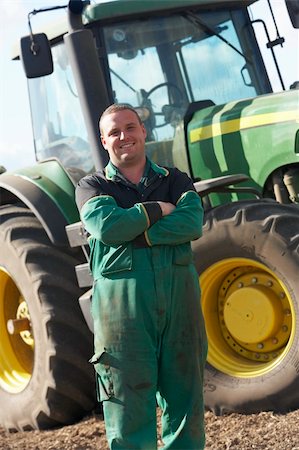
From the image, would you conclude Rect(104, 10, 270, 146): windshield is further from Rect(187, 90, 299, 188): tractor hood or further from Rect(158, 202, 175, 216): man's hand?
Rect(158, 202, 175, 216): man's hand

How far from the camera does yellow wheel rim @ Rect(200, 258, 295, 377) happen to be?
5.07 meters

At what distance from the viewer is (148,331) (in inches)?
147

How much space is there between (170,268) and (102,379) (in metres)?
0.54

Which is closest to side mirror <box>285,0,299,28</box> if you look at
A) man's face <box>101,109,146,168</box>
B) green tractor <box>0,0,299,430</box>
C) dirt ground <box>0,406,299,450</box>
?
green tractor <box>0,0,299,430</box>

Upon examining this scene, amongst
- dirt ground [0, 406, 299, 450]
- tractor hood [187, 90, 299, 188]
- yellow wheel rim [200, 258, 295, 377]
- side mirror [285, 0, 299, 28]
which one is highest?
side mirror [285, 0, 299, 28]

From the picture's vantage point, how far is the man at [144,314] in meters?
3.72

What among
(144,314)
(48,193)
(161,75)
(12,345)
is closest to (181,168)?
(161,75)

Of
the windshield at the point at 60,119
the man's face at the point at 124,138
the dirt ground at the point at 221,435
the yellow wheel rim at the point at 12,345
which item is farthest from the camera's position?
the yellow wheel rim at the point at 12,345

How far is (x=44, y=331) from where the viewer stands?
5.80m

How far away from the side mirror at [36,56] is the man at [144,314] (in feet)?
5.49

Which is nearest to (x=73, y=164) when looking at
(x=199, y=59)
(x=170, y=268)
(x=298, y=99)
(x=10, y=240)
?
(x=10, y=240)

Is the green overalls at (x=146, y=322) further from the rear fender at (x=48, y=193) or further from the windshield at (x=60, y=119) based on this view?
the windshield at (x=60, y=119)

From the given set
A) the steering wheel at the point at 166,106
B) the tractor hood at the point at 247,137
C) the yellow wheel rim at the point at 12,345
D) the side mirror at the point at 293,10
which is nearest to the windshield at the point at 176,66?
the steering wheel at the point at 166,106

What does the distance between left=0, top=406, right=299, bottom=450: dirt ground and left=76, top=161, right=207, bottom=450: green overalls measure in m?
0.79
